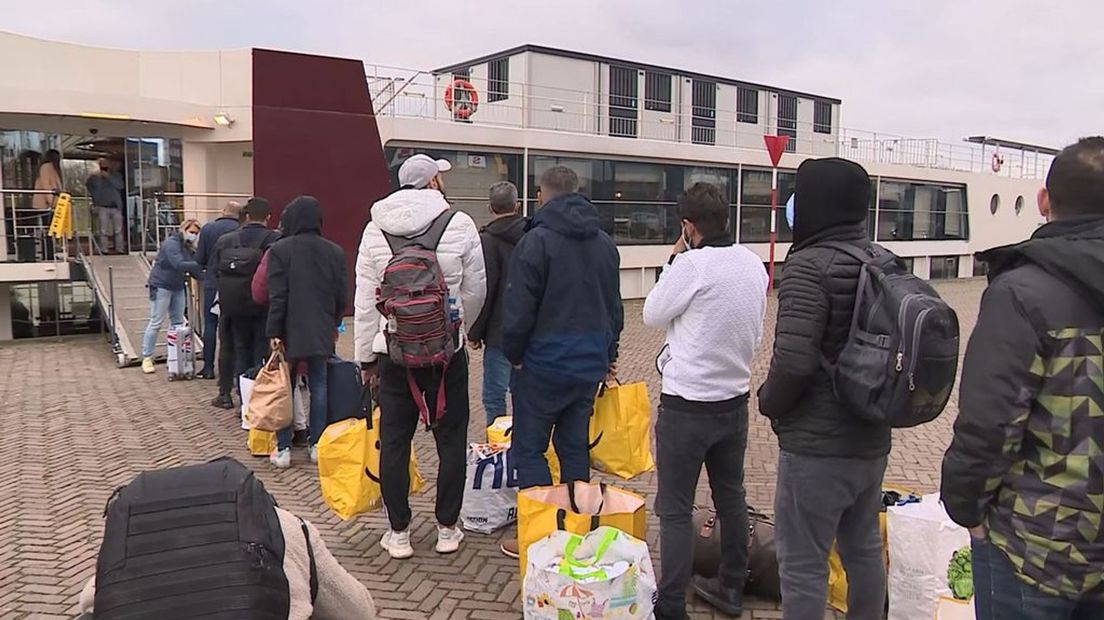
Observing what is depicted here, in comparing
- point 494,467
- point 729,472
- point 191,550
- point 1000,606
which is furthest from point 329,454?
point 1000,606

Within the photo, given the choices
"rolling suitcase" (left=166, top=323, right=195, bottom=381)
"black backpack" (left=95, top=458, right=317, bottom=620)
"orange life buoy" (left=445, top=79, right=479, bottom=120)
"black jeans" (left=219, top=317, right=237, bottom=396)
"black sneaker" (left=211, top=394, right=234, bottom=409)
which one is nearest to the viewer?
"black backpack" (left=95, top=458, right=317, bottom=620)

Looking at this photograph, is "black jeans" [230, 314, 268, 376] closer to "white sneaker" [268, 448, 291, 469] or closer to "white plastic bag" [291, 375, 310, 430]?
"white plastic bag" [291, 375, 310, 430]

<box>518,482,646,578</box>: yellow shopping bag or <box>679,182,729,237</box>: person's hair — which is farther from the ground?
<box>679,182,729,237</box>: person's hair

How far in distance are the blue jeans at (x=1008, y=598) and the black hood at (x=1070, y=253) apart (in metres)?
0.70

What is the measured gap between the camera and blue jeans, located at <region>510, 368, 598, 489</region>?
3.92 meters

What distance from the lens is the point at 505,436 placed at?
487cm

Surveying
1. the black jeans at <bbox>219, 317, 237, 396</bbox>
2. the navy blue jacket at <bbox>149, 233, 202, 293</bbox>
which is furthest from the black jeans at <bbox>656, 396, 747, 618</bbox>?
the navy blue jacket at <bbox>149, 233, 202, 293</bbox>

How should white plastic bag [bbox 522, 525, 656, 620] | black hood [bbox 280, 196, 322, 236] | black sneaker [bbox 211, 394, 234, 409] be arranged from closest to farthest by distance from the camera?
1. white plastic bag [bbox 522, 525, 656, 620]
2. black hood [bbox 280, 196, 322, 236]
3. black sneaker [bbox 211, 394, 234, 409]

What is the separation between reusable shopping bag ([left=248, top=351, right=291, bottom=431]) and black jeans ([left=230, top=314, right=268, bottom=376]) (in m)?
1.38

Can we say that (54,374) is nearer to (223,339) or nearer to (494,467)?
(223,339)

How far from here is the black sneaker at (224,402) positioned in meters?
7.94

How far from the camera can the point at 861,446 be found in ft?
→ 8.99

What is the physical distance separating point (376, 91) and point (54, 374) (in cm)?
765

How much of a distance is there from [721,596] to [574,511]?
80 centimetres
